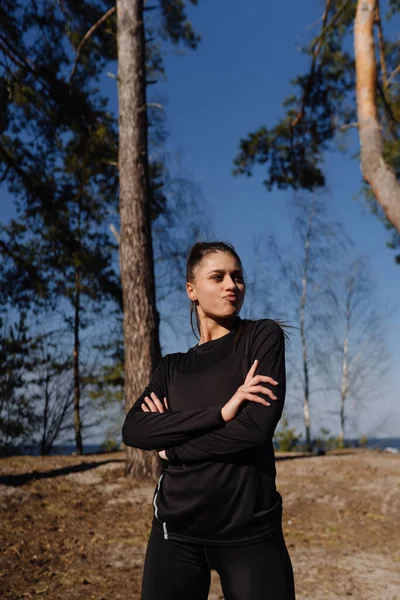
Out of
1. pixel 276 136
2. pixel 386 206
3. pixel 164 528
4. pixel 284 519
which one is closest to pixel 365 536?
pixel 284 519

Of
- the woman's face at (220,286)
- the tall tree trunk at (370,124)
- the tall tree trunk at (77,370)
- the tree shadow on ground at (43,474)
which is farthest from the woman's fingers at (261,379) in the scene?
the tall tree trunk at (77,370)

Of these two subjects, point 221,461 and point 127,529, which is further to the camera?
point 127,529

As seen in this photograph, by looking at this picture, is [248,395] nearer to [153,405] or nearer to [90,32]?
[153,405]

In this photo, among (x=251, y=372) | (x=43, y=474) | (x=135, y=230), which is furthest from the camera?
(x=43, y=474)

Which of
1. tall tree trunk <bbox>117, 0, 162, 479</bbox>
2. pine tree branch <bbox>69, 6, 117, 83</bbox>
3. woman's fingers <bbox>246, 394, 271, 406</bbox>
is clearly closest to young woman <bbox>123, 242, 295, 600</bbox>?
woman's fingers <bbox>246, 394, 271, 406</bbox>

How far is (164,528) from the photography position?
1.90m

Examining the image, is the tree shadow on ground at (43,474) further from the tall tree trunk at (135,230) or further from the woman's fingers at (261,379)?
the woman's fingers at (261,379)

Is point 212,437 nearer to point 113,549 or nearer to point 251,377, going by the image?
point 251,377

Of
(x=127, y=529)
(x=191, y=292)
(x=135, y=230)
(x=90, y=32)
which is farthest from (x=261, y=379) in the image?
(x=90, y=32)

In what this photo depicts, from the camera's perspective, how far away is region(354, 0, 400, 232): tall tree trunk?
367 inches

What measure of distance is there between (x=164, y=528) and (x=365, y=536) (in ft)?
16.7

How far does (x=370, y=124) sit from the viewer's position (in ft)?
32.5

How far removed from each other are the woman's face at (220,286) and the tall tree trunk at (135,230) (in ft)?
19.5

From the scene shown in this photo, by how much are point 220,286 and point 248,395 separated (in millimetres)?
473
